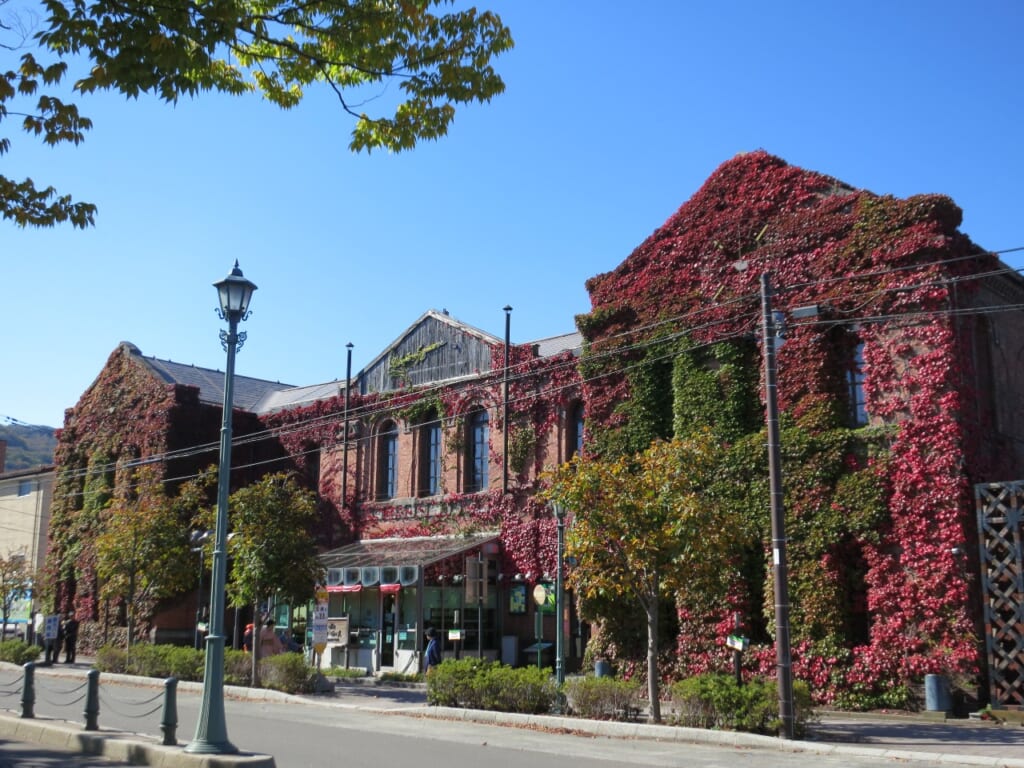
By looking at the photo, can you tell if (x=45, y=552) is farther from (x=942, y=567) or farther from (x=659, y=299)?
(x=942, y=567)

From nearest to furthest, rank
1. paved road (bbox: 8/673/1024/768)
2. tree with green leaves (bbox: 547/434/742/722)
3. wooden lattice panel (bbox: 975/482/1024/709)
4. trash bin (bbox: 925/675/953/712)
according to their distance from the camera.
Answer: paved road (bbox: 8/673/1024/768) < tree with green leaves (bbox: 547/434/742/722) < wooden lattice panel (bbox: 975/482/1024/709) < trash bin (bbox: 925/675/953/712)

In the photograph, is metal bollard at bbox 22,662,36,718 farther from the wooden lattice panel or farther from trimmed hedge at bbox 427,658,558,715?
the wooden lattice panel

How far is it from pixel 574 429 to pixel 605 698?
12185 mm

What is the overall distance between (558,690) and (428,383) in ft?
52.4

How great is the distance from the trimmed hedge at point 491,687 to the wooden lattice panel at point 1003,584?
330 inches

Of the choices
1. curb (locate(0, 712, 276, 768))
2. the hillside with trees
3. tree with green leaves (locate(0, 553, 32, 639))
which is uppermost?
the hillside with trees

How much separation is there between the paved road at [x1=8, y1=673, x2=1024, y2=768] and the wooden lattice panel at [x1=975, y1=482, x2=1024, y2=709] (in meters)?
1.77

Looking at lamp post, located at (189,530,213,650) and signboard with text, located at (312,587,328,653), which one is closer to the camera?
signboard with text, located at (312,587,328,653)

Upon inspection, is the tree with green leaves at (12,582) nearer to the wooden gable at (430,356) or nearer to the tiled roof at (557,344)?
the wooden gable at (430,356)

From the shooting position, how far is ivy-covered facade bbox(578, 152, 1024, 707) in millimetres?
20125

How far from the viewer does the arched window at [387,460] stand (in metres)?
33.8

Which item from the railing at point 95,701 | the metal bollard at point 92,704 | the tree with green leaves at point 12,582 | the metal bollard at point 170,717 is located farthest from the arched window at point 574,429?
the tree with green leaves at point 12,582

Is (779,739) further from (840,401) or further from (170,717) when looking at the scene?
(840,401)

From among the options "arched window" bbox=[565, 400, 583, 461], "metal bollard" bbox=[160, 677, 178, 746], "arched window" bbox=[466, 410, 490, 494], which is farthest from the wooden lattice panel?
"arched window" bbox=[466, 410, 490, 494]
